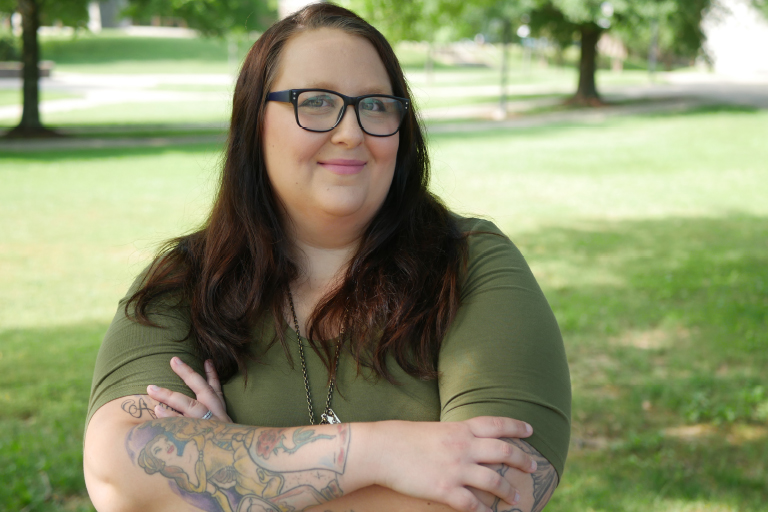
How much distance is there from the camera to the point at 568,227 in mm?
9805

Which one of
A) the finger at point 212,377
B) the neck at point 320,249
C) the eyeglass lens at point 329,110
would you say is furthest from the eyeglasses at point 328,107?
the finger at point 212,377

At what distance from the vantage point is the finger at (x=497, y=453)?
5.43 ft

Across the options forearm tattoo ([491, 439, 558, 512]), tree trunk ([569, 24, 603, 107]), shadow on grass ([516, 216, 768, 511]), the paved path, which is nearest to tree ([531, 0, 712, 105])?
tree trunk ([569, 24, 603, 107])

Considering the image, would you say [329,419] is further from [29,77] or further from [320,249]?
[29,77]

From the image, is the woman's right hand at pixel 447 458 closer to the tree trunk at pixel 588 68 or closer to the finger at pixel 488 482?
the finger at pixel 488 482

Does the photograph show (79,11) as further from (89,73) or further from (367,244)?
(89,73)

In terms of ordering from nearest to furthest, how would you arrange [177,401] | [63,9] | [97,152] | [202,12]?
1. [177,401]
2. [97,152]
3. [202,12]
4. [63,9]

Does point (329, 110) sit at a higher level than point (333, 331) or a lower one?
higher

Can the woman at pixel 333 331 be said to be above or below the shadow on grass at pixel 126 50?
below

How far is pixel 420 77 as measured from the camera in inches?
1729

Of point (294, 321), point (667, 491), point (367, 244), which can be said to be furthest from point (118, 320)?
point (667, 491)

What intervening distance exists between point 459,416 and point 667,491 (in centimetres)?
Answer: 241

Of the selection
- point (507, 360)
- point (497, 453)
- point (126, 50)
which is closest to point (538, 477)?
point (497, 453)

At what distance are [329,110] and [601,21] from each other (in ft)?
80.3
